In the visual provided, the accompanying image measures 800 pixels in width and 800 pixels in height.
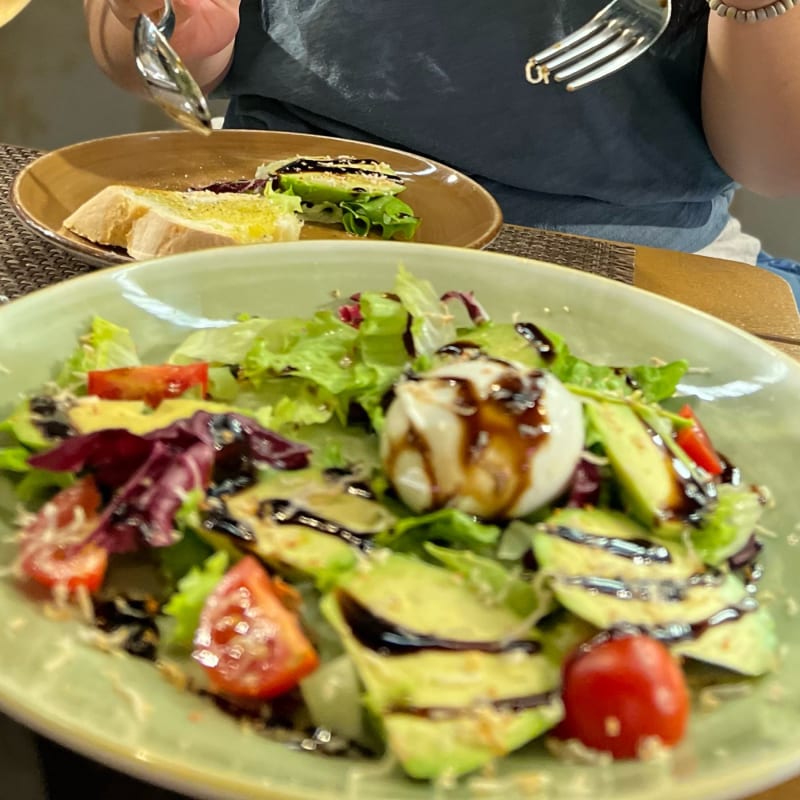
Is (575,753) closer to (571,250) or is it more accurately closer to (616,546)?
(616,546)

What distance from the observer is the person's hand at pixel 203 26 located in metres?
1.76

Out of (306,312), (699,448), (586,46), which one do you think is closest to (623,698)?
(699,448)

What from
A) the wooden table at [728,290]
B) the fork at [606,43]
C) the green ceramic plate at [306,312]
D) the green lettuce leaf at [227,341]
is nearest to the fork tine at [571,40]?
the fork at [606,43]

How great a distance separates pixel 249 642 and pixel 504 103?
1.63 meters

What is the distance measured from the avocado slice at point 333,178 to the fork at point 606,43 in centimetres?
32

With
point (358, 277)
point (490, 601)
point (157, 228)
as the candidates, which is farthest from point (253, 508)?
point (157, 228)

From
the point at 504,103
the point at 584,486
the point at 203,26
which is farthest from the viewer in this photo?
the point at 504,103

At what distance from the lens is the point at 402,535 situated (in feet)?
2.32

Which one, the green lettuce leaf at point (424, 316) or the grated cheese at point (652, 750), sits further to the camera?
the green lettuce leaf at point (424, 316)

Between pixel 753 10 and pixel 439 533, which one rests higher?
pixel 753 10

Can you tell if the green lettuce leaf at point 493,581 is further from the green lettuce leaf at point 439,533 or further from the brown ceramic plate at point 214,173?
the brown ceramic plate at point 214,173

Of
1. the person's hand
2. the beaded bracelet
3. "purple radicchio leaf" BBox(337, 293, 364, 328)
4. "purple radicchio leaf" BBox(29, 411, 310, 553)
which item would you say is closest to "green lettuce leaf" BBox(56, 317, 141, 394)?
"purple radicchio leaf" BBox(29, 411, 310, 553)

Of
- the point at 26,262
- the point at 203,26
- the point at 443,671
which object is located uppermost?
the point at 203,26

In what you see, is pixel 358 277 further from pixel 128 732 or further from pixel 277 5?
pixel 277 5
